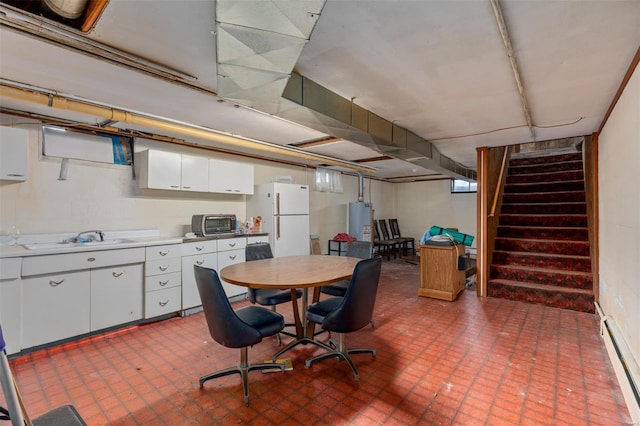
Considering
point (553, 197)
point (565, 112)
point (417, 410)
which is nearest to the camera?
point (417, 410)

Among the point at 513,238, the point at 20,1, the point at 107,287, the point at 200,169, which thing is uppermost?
the point at 20,1

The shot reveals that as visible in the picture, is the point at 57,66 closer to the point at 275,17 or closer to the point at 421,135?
the point at 275,17

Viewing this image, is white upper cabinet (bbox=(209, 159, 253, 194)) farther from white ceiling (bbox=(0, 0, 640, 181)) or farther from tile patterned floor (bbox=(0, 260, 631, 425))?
tile patterned floor (bbox=(0, 260, 631, 425))

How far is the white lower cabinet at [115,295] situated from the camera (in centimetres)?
311

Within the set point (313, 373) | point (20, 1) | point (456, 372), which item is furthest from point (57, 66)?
point (456, 372)

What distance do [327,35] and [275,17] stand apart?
0.52 m

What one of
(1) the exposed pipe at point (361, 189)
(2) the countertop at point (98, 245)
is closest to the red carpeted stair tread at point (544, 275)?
(1) the exposed pipe at point (361, 189)

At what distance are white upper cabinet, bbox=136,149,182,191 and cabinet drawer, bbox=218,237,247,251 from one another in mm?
931

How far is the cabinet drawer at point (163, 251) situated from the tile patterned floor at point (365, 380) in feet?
2.58

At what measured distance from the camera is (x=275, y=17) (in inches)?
52.9

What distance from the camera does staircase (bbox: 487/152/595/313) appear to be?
4180mm

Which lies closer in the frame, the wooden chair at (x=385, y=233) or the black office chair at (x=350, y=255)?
the black office chair at (x=350, y=255)

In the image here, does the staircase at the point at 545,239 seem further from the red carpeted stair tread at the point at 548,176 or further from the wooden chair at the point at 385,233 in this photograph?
the wooden chair at the point at 385,233

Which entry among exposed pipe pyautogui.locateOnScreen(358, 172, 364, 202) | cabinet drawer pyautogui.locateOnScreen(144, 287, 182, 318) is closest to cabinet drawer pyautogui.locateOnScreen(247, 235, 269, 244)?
cabinet drawer pyautogui.locateOnScreen(144, 287, 182, 318)
